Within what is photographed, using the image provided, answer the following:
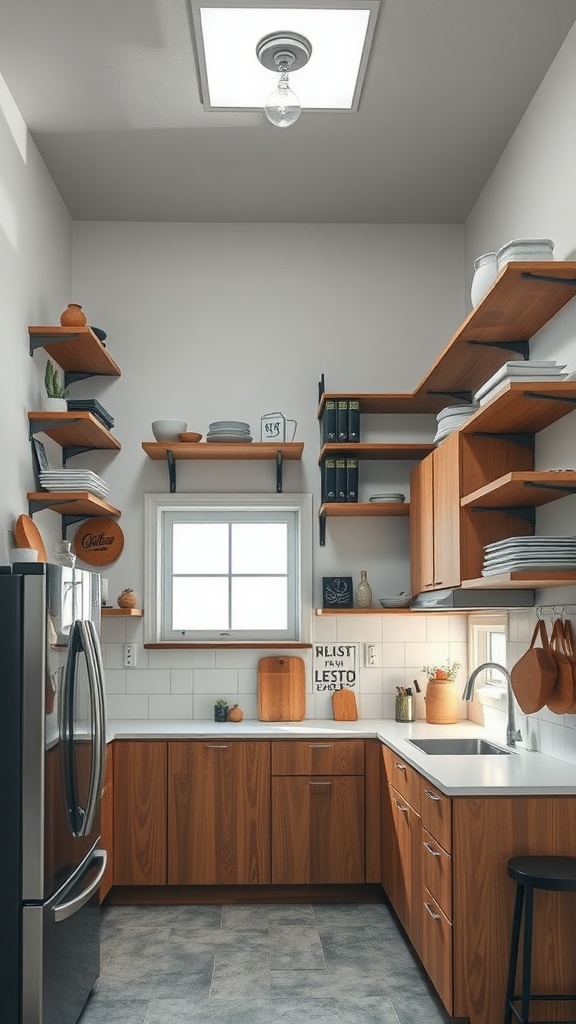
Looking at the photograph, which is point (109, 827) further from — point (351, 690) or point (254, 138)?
point (254, 138)

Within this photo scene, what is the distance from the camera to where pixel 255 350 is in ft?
16.3

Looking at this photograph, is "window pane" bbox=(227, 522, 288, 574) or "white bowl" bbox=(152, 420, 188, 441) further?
"window pane" bbox=(227, 522, 288, 574)

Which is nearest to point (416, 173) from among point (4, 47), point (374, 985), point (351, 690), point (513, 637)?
point (4, 47)

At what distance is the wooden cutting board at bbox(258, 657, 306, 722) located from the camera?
471 cm

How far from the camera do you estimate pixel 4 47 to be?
346 cm

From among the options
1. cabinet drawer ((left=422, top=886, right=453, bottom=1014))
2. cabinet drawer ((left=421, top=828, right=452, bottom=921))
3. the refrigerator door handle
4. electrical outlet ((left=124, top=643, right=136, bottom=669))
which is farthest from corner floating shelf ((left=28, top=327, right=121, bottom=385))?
cabinet drawer ((left=422, top=886, right=453, bottom=1014))

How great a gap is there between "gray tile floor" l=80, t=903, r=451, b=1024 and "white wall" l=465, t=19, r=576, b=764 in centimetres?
101

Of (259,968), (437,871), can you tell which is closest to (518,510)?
(437,871)

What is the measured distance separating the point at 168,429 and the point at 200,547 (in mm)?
659

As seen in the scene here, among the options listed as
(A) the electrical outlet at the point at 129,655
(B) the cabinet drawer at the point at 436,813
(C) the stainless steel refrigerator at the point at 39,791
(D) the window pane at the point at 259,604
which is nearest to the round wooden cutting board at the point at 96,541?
(A) the electrical outlet at the point at 129,655

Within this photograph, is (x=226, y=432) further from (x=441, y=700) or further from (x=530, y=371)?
(x=530, y=371)

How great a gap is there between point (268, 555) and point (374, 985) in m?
2.17

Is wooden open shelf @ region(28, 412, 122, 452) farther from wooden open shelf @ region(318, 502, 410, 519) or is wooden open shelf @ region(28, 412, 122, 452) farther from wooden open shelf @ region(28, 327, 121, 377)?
wooden open shelf @ region(318, 502, 410, 519)

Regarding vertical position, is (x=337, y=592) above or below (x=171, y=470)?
below
